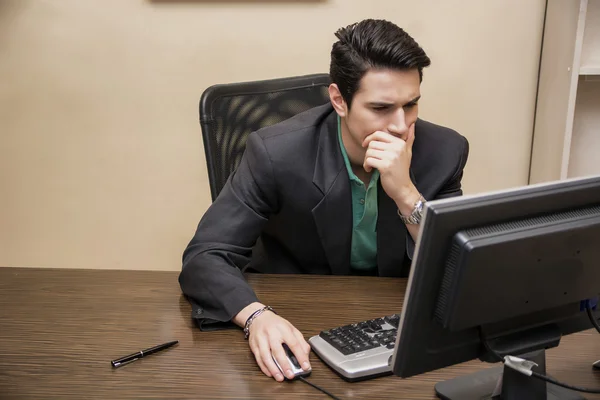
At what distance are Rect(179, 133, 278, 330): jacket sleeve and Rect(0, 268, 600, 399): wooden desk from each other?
4cm

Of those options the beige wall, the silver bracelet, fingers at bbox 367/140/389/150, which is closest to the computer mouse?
the silver bracelet

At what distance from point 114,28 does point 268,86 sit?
96cm

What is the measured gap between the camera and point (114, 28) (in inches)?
95.3

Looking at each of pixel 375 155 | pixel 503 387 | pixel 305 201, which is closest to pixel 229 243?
pixel 305 201

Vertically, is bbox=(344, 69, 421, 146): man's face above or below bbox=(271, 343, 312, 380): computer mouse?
above

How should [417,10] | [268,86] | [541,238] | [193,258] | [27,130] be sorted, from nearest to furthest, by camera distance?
[541,238] → [193,258] → [268,86] → [417,10] → [27,130]

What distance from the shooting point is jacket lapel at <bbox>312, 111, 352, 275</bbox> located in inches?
60.7

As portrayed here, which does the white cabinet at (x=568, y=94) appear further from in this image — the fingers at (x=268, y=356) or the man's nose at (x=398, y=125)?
the fingers at (x=268, y=356)

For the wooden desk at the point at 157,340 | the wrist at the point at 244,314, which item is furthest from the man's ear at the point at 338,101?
the wrist at the point at 244,314

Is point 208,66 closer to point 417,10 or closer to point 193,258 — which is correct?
point 417,10

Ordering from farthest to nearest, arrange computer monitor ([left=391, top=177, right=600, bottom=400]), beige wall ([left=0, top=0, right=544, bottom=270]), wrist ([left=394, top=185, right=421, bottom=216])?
beige wall ([left=0, top=0, right=544, bottom=270]), wrist ([left=394, top=185, right=421, bottom=216]), computer monitor ([left=391, top=177, right=600, bottom=400])

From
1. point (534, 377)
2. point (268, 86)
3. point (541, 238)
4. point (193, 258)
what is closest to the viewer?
point (541, 238)

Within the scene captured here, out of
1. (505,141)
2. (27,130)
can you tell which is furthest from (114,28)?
(505,141)

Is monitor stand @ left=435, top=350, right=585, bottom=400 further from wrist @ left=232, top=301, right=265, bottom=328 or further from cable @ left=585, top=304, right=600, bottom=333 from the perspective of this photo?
wrist @ left=232, top=301, right=265, bottom=328
